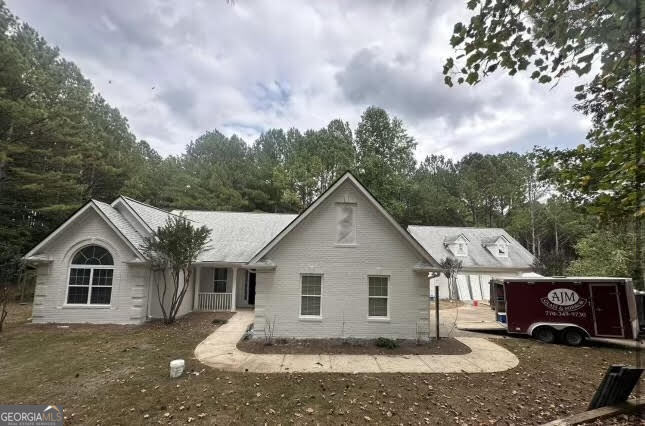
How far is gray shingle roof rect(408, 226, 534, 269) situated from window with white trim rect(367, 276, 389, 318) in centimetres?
1598

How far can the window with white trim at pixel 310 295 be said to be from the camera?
11117 mm

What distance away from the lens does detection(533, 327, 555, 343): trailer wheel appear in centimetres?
1183

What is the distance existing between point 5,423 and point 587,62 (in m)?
11.7

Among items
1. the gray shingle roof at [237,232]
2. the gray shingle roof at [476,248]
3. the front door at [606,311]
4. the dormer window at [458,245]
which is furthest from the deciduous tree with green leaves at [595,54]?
the dormer window at [458,245]

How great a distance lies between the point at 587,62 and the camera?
401cm

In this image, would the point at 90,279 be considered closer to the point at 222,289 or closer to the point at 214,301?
the point at 214,301

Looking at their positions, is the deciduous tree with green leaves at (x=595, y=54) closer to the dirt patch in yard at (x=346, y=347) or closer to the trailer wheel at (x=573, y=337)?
the dirt patch in yard at (x=346, y=347)

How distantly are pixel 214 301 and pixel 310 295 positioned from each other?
8.28 m

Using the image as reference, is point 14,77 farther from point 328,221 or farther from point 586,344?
point 586,344

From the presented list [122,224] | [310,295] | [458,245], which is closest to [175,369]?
[310,295]

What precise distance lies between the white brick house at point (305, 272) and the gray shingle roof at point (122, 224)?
0.07 meters

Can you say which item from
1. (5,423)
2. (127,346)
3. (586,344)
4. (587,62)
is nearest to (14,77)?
(127,346)

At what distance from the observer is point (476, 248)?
2767 cm

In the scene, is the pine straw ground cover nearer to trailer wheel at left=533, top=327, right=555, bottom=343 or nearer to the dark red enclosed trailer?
the dark red enclosed trailer
